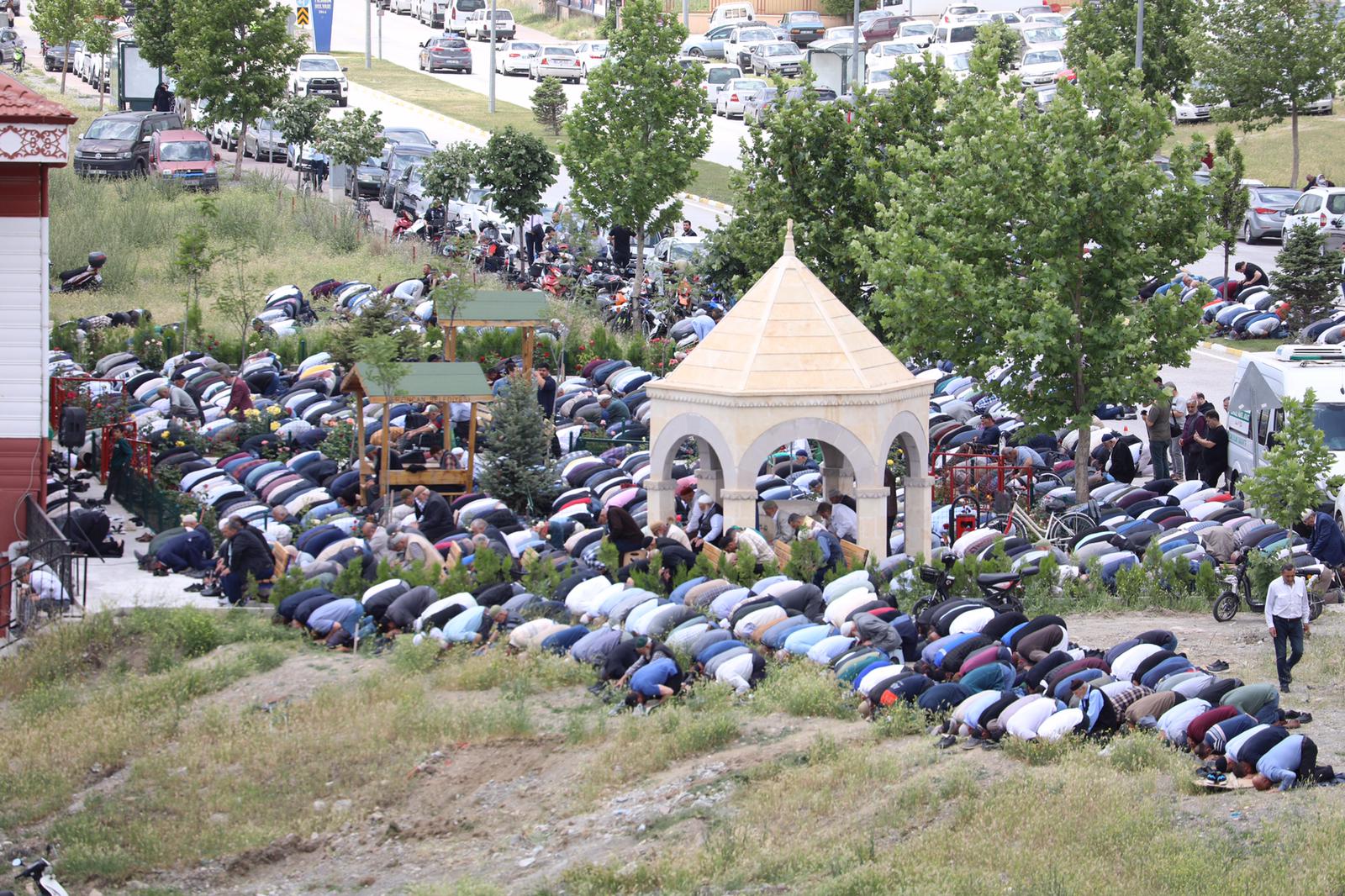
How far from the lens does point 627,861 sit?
15.4m

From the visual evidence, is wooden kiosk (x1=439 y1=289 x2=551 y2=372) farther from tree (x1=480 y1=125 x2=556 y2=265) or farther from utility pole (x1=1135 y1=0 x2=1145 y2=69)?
utility pole (x1=1135 y1=0 x2=1145 y2=69)

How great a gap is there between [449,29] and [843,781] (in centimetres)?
6486

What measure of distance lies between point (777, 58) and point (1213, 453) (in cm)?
3785

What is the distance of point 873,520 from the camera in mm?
22516

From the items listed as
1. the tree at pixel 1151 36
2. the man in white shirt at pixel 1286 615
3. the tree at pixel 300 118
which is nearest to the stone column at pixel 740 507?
the man in white shirt at pixel 1286 615

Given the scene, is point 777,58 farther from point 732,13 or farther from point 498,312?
point 498,312

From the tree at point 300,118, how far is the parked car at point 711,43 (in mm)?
22177

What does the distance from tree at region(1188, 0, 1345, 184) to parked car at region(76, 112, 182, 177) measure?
25.9m

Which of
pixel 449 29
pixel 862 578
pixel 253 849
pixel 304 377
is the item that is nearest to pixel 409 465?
pixel 304 377

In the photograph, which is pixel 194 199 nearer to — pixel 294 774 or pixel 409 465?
pixel 409 465

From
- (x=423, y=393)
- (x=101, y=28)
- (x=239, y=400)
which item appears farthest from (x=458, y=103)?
(x=423, y=393)

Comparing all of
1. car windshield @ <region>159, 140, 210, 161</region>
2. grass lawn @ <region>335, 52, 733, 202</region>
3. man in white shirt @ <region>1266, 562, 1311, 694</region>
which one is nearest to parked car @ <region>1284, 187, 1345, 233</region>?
grass lawn @ <region>335, 52, 733, 202</region>

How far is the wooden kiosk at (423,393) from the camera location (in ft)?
83.2

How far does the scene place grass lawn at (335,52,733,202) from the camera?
174 ft
